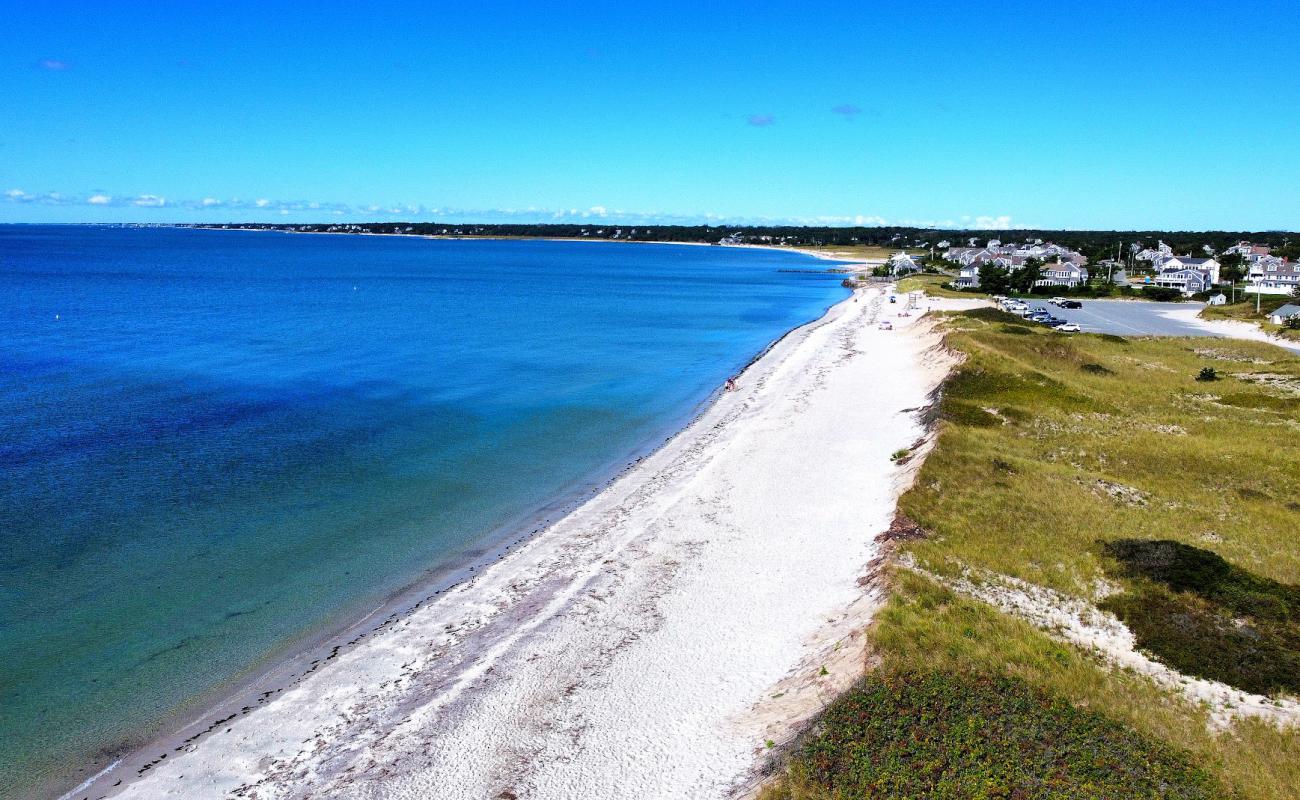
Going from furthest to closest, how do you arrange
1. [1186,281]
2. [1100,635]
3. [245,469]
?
[1186,281]
[245,469]
[1100,635]

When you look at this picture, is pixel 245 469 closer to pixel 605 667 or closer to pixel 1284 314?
pixel 605 667

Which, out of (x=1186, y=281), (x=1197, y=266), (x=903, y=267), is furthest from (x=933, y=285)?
(x=1197, y=266)

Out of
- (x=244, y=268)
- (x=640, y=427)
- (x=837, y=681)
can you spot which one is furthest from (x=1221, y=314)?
(x=244, y=268)

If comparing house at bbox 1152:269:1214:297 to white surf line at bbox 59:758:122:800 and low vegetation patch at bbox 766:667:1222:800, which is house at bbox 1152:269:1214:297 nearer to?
low vegetation patch at bbox 766:667:1222:800

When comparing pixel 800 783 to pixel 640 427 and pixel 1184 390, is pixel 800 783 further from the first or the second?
pixel 1184 390

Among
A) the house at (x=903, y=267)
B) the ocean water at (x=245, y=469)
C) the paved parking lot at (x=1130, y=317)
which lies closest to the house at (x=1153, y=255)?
the house at (x=903, y=267)

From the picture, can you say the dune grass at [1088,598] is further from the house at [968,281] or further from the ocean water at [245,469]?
the house at [968,281]
